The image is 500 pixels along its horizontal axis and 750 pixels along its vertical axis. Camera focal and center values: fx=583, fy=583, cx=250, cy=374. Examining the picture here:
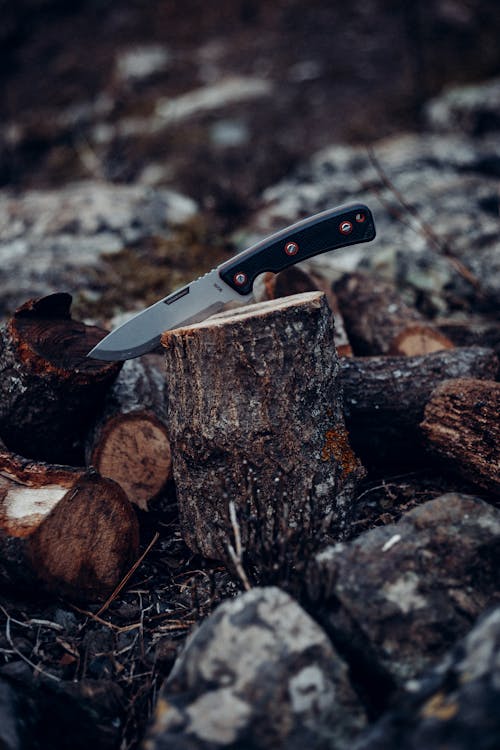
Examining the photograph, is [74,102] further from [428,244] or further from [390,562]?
[390,562]

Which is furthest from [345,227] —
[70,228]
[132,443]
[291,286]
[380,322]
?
[70,228]

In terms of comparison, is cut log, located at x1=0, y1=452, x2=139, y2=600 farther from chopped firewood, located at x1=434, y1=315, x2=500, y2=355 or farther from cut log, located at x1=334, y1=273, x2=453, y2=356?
chopped firewood, located at x1=434, y1=315, x2=500, y2=355

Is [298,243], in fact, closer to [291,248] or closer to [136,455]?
[291,248]

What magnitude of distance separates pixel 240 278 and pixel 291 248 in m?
0.25

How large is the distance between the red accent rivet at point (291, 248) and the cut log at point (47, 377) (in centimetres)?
94

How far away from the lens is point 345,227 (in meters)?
2.49

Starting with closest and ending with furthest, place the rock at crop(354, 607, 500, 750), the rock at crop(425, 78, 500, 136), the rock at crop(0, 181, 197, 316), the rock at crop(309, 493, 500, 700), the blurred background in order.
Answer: the rock at crop(354, 607, 500, 750) < the rock at crop(309, 493, 500, 700) < the rock at crop(0, 181, 197, 316) < the rock at crop(425, 78, 500, 136) < the blurred background

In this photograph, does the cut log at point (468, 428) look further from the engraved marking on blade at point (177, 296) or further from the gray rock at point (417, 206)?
the gray rock at point (417, 206)

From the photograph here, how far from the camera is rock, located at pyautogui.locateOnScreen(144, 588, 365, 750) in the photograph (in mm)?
1486

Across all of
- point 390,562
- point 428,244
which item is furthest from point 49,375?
point 428,244

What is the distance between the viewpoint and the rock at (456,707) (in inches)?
47.8

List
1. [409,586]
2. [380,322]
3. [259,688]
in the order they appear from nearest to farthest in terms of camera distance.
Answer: [259,688]
[409,586]
[380,322]

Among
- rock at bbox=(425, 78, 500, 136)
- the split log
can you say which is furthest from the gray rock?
the split log

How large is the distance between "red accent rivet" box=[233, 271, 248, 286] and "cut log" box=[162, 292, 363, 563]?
0.14 m
